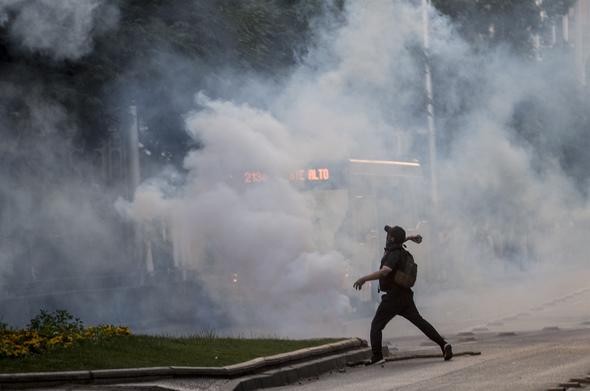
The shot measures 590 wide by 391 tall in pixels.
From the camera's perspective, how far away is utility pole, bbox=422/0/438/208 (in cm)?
3984

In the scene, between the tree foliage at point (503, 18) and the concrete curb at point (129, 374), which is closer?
the concrete curb at point (129, 374)

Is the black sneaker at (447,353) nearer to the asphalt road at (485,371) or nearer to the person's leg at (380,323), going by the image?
the asphalt road at (485,371)

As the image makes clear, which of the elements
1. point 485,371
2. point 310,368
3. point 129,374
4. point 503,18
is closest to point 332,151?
point 310,368

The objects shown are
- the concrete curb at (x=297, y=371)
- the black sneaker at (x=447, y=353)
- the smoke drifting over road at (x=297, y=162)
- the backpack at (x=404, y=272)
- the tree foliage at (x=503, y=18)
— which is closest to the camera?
the concrete curb at (x=297, y=371)

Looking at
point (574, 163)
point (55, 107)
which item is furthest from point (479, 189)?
point (55, 107)

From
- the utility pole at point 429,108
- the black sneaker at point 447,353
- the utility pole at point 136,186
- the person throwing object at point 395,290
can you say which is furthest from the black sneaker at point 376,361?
the utility pole at point 429,108

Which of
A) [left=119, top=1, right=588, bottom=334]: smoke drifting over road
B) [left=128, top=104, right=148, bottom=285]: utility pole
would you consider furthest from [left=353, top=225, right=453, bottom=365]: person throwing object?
[left=128, top=104, right=148, bottom=285]: utility pole

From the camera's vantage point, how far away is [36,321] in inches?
749

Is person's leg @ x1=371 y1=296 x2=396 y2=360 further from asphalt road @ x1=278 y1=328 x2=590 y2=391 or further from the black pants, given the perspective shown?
asphalt road @ x1=278 y1=328 x2=590 y2=391

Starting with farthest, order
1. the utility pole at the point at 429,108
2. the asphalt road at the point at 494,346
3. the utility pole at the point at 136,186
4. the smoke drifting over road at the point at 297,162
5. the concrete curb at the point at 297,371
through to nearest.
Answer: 1. the utility pole at the point at 429,108
2. the utility pole at the point at 136,186
3. the smoke drifting over road at the point at 297,162
4. the concrete curb at the point at 297,371
5. the asphalt road at the point at 494,346

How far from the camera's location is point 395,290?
741 inches

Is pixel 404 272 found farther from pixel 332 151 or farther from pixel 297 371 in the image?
pixel 332 151

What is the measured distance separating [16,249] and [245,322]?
211 inches

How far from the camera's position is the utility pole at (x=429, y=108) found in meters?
39.8
